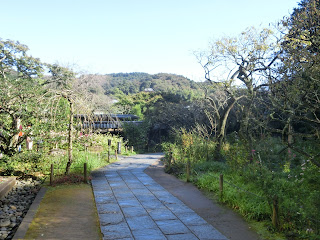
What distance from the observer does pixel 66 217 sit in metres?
5.57

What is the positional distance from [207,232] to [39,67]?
A: 2563 centimetres

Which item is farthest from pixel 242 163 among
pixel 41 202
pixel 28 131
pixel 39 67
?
pixel 39 67

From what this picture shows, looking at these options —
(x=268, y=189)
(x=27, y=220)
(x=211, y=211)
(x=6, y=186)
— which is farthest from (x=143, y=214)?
(x=6, y=186)

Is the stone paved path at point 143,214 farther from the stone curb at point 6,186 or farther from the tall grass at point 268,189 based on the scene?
the stone curb at point 6,186

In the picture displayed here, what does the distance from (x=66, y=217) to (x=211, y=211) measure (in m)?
2.77

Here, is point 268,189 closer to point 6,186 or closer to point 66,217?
point 66,217

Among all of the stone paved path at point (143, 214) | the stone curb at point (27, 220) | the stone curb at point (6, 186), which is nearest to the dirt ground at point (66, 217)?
the stone curb at point (27, 220)

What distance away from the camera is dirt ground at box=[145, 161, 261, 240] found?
4.80m

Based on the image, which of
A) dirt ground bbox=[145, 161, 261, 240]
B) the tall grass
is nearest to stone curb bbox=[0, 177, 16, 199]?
dirt ground bbox=[145, 161, 261, 240]

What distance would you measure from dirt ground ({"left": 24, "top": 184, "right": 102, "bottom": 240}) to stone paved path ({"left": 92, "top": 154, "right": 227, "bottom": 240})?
0.62 ft

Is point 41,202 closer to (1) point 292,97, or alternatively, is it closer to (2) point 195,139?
(1) point 292,97

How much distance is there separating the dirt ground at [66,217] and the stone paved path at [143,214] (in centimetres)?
19

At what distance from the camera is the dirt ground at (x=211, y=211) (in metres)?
4.80

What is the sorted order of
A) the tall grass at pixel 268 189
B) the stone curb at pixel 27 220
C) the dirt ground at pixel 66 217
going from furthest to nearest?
the dirt ground at pixel 66 217 < the stone curb at pixel 27 220 < the tall grass at pixel 268 189
